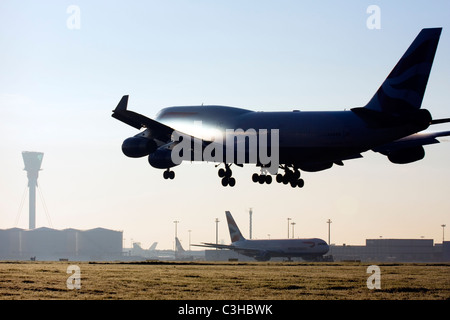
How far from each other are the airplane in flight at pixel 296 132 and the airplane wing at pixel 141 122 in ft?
0.23

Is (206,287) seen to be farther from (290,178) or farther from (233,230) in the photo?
(233,230)

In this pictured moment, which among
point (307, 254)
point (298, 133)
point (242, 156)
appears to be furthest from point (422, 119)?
point (307, 254)

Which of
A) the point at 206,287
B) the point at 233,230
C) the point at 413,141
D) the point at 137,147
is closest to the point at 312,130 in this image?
the point at 413,141

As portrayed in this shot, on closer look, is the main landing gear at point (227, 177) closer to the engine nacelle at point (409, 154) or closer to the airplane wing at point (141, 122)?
the airplane wing at point (141, 122)

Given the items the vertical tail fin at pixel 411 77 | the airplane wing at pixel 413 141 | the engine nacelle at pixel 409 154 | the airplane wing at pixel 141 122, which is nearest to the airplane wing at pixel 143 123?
the airplane wing at pixel 141 122

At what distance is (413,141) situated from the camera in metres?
56.2

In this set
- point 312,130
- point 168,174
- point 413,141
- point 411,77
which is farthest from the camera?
point 168,174

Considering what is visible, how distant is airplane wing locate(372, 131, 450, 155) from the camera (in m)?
56.1

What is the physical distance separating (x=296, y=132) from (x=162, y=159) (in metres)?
10.5

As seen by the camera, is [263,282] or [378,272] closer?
[263,282]
